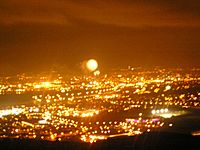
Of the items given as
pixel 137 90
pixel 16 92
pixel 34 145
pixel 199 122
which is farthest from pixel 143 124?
pixel 16 92

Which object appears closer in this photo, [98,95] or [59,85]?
[98,95]

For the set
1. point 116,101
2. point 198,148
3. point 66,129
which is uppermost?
point 116,101

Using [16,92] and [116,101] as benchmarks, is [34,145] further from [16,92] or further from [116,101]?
[16,92]

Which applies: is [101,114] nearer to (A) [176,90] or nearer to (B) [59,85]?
(A) [176,90]

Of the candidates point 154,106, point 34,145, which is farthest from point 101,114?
point 34,145

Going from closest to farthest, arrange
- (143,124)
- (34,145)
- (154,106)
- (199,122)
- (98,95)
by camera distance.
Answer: (34,145) → (199,122) → (143,124) → (154,106) → (98,95)

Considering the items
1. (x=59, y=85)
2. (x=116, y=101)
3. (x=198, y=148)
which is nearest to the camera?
(x=198, y=148)

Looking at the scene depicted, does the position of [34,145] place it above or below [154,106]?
below
